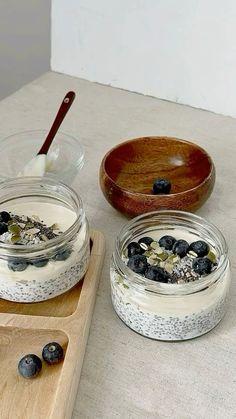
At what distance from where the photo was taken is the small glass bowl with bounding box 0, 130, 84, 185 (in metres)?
0.97

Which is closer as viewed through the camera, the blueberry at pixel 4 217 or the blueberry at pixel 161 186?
the blueberry at pixel 4 217

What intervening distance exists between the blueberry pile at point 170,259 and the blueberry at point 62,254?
0.22 feet

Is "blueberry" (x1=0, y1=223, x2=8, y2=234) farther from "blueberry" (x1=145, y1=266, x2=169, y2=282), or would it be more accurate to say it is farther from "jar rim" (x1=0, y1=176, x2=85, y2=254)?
"blueberry" (x1=145, y1=266, x2=169, y2=282)

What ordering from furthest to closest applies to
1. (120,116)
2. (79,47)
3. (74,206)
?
1. (79,47)
2. (120,116)
3. (74,206)

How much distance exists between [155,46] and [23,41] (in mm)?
701

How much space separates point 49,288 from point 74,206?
11 centimetres

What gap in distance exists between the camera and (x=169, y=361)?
714 mm

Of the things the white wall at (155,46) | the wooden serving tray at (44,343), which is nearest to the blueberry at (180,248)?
the wooden serving tray at (44,343)

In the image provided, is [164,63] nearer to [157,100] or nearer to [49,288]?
[157,100]

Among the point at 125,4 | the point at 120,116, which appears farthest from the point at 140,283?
the point at 125,4

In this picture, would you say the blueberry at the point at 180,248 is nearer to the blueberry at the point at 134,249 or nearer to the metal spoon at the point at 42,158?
the blueberry at the point at 134,249

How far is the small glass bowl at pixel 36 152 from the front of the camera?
0.97 metres

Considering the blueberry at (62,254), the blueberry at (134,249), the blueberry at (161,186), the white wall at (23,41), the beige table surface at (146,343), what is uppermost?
the blueberry at (134,249)

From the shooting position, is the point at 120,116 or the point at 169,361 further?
the point at 120,116
